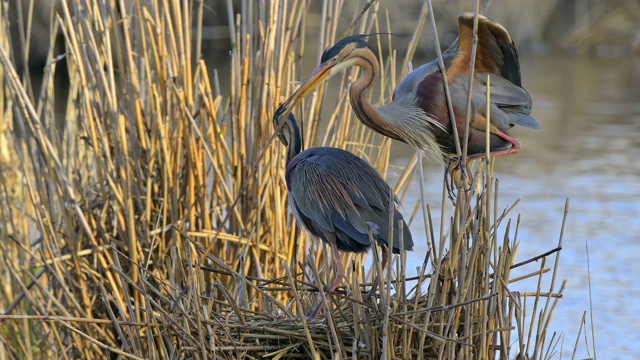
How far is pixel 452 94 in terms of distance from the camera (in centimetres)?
251

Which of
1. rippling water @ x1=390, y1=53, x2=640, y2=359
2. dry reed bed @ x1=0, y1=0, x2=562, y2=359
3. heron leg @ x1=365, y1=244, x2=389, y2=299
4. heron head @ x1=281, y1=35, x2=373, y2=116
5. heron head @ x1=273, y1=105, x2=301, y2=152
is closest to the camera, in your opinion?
heron leg @ x1=365, y1=244, x2=389, y2=299

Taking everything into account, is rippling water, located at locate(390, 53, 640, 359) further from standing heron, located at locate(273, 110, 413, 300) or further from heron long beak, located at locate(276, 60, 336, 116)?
heron long beak, located at locate(276, 60, 336, 116)

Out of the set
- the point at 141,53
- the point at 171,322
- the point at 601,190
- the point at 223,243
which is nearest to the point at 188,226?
the point at 223,243

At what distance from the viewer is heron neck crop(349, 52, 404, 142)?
2.51 metres

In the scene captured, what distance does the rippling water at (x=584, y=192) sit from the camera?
17.3 ft

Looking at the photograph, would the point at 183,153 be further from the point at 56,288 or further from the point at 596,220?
the point at 596,220

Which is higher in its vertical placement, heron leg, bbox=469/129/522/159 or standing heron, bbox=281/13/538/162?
standing heron, bbox=281/13/538/162

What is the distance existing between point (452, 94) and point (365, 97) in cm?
21

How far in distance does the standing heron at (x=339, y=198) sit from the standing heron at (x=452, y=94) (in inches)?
5.6

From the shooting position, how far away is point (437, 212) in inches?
274

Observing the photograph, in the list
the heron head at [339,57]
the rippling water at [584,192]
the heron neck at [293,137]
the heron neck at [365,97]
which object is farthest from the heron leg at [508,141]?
the rippling water at [584,192]

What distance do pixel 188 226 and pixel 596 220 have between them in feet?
12.8

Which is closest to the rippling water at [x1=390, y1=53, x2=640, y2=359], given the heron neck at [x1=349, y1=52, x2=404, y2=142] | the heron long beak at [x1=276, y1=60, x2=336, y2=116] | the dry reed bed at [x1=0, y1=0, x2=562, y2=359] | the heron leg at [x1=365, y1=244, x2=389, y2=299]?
the dry reed bed at [x1=0, y1=0, x2=562, y2=359]

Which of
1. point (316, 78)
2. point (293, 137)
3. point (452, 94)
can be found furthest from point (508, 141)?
point (293, 137)
